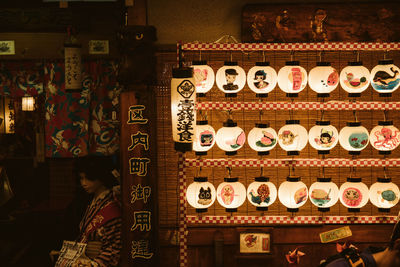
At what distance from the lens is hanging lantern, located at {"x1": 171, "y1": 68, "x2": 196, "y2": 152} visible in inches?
234

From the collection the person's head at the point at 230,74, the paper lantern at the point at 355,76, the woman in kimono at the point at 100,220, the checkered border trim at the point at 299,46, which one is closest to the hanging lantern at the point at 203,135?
the person's head at the point at 230,74

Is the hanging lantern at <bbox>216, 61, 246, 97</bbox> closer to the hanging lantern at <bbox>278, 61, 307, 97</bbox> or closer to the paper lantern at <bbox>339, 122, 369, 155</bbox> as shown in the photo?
the hanging lantern at <bbox>278, 61, 307, 97</bbox>

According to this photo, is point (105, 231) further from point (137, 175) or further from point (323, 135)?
point (323, 135)

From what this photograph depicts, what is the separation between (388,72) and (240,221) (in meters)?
3.63

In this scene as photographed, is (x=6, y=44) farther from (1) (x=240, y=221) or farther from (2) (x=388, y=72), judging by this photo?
(2) (x=388, y=72)

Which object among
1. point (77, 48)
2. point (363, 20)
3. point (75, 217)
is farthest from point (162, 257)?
point (363, 20)

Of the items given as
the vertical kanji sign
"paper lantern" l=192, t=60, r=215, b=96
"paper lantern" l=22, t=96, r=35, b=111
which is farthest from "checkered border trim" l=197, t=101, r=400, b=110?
"paper lantern" l=22, t=96, r=35, b=111

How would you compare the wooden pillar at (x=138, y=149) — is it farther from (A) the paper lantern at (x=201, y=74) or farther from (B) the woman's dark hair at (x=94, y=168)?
(A) the paper lantern at (x=201, y=74)

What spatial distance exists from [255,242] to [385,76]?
148 inches

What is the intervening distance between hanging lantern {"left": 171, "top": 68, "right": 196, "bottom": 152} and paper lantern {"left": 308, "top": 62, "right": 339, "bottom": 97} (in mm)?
2054

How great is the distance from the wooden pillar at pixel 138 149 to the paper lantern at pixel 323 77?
2791mm

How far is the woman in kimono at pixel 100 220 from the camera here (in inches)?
228

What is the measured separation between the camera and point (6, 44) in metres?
8.87

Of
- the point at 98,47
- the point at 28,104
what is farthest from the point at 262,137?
the point at 28,104
